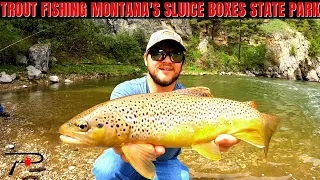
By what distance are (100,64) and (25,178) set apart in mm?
24197

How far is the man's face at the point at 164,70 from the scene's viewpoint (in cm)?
344

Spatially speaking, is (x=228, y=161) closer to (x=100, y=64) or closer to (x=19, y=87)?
(x=19, y=87)

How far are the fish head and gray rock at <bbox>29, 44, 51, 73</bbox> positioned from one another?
19.3 metres

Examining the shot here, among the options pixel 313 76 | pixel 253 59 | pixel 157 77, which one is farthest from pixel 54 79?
pixel 253 59

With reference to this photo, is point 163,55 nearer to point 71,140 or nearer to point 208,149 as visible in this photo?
point 208,149

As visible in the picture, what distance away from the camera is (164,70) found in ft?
11.3

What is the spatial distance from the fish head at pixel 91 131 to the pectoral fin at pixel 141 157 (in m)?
0.13

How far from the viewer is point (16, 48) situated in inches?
808

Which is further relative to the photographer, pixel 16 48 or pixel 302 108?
pixel 16 48

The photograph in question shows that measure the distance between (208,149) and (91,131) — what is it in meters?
1.11

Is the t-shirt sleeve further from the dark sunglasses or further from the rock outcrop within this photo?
the rock outcrop

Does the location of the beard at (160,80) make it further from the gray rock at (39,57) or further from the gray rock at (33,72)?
the gray rock at (39,57)

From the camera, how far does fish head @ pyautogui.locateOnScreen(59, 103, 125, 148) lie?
2533 mm

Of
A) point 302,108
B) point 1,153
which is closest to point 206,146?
point 1,153
